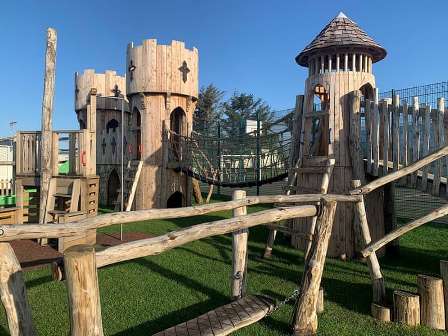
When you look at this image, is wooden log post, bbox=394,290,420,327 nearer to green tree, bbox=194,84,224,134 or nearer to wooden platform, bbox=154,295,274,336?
wooden platform, bbox=154,295,274,336

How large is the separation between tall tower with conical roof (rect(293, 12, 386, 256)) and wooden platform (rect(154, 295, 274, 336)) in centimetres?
317

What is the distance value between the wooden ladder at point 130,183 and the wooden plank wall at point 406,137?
7.36m

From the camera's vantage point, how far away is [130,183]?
1295cm

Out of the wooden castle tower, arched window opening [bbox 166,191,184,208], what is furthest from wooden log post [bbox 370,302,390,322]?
arched window opening [bbox 166,191,184,208]

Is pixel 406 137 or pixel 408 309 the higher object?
pixel 406 137

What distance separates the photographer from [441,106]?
564 centimetres

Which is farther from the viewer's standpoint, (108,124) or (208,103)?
(208,103)

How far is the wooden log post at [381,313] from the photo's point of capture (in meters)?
4.55

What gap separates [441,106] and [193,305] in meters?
4.57

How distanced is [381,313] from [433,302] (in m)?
0.59

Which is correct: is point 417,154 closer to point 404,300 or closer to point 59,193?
point 404,300

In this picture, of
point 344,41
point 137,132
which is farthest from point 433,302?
point 137,132

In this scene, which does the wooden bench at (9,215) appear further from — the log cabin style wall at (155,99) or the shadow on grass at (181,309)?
the shadow on grass at (181,309)

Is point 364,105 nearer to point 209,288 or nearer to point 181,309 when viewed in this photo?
point 209,288
